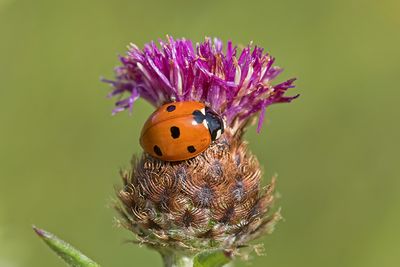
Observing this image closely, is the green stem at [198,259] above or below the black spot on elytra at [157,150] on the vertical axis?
below

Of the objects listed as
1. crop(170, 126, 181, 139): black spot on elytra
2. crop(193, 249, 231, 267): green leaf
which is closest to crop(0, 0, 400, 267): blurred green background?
crop(170, 126, 181, 139): black spot on elytra

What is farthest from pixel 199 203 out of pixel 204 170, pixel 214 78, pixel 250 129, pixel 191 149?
pixel 250 129

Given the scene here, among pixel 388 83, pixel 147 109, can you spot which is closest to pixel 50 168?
pixel 147 109

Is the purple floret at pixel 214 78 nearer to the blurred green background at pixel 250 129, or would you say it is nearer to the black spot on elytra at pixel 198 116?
the black spot on elytra at pixel 198 116

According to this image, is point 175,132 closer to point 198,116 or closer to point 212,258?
point 198,116

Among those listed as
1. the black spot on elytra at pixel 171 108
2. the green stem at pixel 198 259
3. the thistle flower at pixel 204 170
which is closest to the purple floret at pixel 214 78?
the thistle flower at pixel 204 170

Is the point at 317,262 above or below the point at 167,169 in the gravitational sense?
below

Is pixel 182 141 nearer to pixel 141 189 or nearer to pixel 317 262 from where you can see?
pixel 141 189

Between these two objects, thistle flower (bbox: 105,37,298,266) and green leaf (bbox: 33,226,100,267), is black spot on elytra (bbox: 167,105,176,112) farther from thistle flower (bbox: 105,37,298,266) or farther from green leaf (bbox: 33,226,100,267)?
green leaf (bbox: 33,226,100,267)
